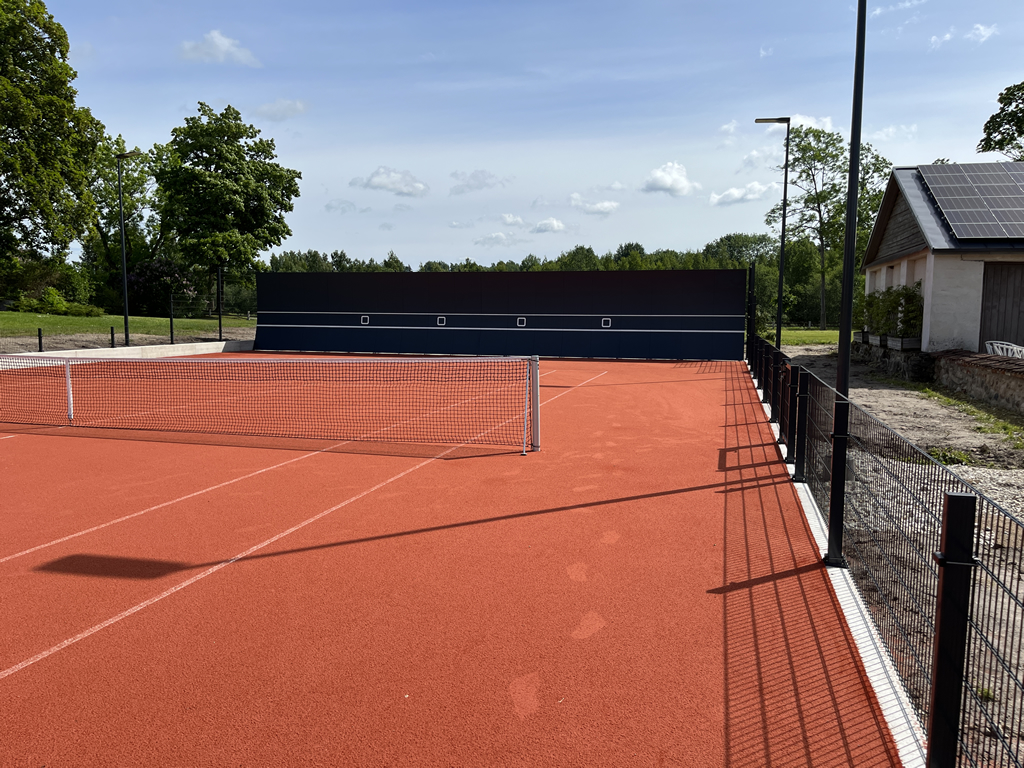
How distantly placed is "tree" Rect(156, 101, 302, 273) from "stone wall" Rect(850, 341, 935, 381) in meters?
36.6

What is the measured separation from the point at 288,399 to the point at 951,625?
15951mm

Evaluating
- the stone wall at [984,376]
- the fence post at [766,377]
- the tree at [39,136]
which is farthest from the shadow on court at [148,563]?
the tree at [39,136]

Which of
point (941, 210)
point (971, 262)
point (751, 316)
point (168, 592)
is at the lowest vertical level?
point (168, 592)

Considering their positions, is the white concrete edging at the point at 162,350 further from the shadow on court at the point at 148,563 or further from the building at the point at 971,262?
the building at the point at 971,262

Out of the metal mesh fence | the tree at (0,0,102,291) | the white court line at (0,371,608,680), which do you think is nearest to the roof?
the metal mesh fence

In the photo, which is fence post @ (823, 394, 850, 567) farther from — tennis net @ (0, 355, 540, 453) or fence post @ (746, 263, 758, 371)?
fence post @ (746, 263, 758, 371)

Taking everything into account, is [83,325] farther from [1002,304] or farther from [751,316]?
[1002,304]

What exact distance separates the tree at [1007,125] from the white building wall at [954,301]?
2209 cm

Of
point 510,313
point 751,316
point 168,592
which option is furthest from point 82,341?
point 168,592

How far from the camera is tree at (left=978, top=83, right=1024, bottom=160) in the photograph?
3612 centimetres

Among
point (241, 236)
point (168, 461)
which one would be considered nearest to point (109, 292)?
point (241, 236)

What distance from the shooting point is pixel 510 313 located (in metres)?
30.4

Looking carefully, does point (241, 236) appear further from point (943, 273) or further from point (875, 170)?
point (875, 170)

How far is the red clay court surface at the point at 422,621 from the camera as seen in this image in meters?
3.86
